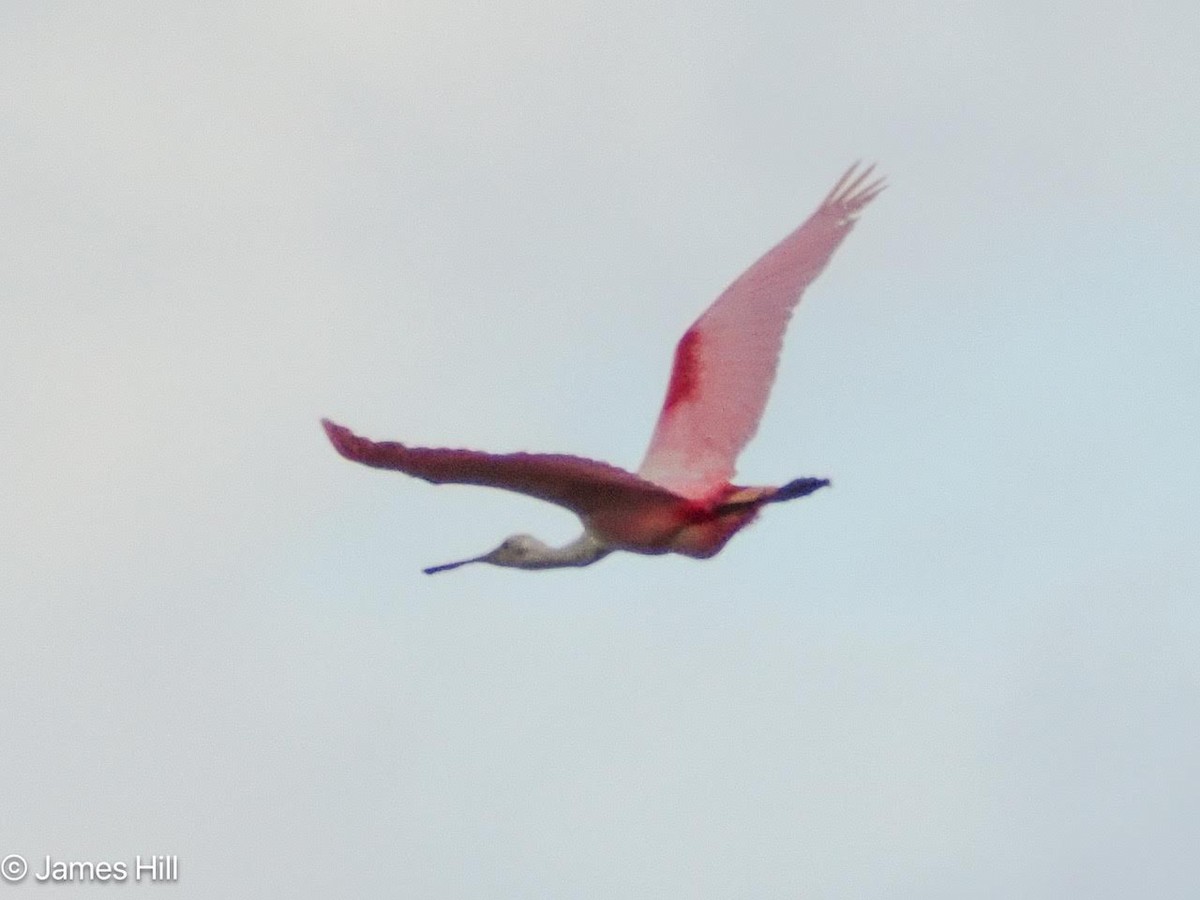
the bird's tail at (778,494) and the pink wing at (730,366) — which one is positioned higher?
the pink wing at (730,366)

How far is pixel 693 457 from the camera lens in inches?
662

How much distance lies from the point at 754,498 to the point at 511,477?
1.69 m

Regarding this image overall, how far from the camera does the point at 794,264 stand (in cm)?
Answer: 1806

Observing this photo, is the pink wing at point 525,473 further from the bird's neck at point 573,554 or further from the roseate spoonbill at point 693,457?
→ the bird's neck at point 573,554

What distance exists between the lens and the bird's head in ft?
55.0

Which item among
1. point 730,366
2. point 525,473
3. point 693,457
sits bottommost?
point 525,473

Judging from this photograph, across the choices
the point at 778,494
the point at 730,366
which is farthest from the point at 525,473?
the point at 730,366

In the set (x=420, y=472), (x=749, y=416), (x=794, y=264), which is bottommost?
(x=420, y=472)

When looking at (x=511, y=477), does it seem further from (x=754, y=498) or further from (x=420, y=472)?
(x=754, y=498)

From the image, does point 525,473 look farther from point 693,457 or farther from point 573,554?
point 693,457

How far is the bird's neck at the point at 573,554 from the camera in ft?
52.9

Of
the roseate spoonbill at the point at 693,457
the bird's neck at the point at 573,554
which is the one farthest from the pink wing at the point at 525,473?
the bird's neck at the point at 573,554

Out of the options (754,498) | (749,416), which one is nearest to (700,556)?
(754,498)

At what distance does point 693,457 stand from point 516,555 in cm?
113
